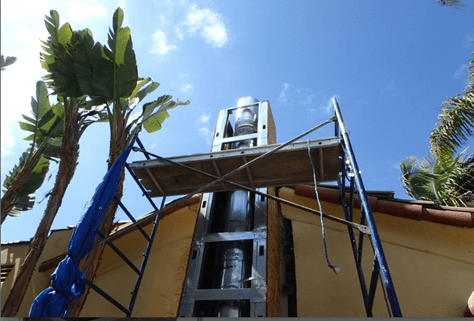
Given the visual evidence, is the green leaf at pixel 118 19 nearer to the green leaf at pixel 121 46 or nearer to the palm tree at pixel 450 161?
the green leaf at pixel 121 46

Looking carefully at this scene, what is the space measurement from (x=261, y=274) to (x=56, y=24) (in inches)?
237

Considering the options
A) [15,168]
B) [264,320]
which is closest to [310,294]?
[264,320]

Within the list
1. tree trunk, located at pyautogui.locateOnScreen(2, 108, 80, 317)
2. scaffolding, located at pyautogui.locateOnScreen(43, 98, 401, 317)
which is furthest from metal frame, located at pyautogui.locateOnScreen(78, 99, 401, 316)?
tree trunk, located at pyautogui.locateOnScreen(2, 108, 80, 317)

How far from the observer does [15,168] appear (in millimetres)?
8125

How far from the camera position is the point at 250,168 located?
535cm

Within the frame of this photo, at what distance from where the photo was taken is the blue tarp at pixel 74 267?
3121 millimetres

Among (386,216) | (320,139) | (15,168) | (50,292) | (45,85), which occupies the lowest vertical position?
(50,292)

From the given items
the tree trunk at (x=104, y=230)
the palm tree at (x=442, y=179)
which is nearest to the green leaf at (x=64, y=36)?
the tree trunk at (x=104, y=230)

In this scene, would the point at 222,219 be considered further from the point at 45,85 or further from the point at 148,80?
the point at 45,85

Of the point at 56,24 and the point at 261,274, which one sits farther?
the point at 56,24

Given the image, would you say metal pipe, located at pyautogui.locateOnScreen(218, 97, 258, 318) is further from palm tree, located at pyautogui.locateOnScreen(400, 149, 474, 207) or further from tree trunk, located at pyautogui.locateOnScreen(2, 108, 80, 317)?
palm tree, located at pyautogui.locateOnScreen(400, 149, 474, 207)

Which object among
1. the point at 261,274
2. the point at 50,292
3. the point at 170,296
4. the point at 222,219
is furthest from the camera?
the point at 222,219

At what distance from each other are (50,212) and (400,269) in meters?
Answer: 5.23

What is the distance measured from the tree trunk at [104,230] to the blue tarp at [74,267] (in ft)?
1.92
